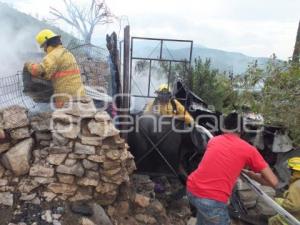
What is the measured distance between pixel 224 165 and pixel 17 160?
8.04ft

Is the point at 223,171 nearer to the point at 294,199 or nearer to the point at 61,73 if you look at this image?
the point at 294,199

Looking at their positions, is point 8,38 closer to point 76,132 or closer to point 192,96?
point 192,96

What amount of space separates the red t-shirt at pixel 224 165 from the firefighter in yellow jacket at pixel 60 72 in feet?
7.34

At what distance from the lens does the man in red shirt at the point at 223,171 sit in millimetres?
3654

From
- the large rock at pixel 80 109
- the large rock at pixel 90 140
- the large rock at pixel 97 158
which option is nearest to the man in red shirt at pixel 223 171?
the large rock at pixel 97 158

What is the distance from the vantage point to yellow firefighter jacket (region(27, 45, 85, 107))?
491 centimetres

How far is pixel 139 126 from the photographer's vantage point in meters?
5.80

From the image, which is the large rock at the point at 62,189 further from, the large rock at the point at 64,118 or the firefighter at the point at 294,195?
the firefighter at the point at 294,195

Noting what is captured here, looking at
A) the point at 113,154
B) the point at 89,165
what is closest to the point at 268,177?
the point at 113,154

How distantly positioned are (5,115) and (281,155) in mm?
5424

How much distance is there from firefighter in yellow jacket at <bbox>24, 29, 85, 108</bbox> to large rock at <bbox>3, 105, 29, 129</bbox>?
59cm

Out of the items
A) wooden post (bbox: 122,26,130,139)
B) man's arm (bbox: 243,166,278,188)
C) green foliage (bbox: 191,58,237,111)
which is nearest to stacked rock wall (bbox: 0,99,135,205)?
wooden post (bbox: 122,26,130,139)

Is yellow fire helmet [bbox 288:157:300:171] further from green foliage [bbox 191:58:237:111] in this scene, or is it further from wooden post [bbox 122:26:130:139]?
green foliage [bbox 191:58:237:111]

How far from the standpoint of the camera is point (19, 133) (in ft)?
14.6
